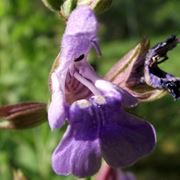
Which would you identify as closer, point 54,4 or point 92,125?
point 92,125

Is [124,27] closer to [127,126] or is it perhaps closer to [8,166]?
[8,166]

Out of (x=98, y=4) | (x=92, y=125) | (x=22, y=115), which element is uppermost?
(x=98, y=4)

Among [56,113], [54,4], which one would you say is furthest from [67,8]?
[56,113]

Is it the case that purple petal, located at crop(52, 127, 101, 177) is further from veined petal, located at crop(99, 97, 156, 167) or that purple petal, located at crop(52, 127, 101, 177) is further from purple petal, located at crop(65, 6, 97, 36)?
purple petal, located at crop(65, 6, 97, 36)

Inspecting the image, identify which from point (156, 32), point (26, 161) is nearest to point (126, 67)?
point (26, 161)

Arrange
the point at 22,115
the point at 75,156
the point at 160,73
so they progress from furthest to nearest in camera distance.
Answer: the point at 22,115, the point at 160,73, the point at 75,156

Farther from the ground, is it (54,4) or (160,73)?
(54,4)

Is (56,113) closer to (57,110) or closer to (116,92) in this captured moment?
(57,110)

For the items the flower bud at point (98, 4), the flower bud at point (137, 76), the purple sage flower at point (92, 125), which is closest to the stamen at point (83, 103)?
the purple sage flower at point (92, 125)
